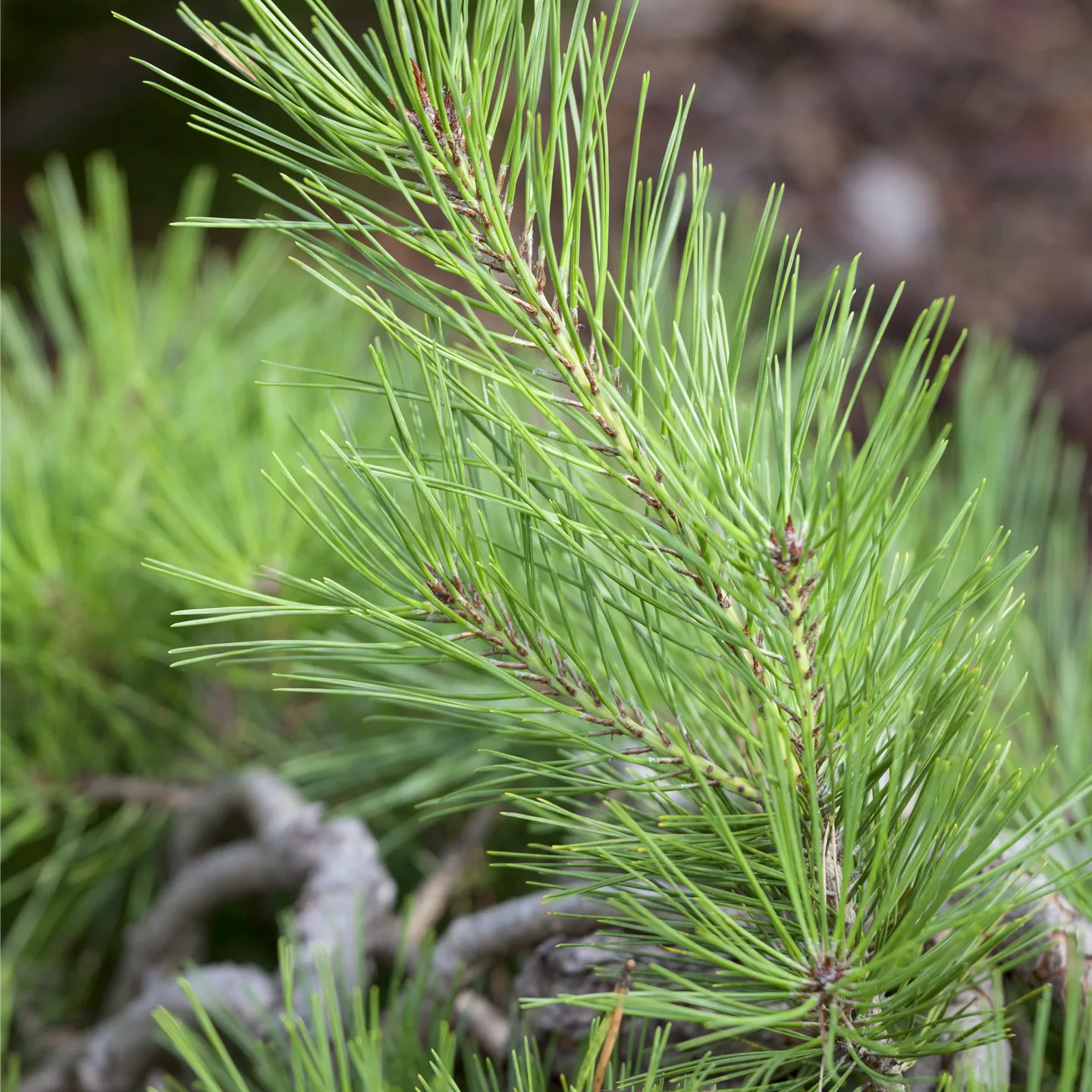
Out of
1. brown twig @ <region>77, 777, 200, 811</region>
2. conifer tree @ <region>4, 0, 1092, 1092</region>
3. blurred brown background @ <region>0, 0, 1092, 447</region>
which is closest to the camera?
conifer tree @ <region>4, 0, 1092, 1092</region>

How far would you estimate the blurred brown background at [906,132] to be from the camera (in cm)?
84

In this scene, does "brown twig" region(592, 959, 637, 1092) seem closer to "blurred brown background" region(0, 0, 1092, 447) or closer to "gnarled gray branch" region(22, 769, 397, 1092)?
"gnarled gray branch" region(22, 769, 397, 1092)

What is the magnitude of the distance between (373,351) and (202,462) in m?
0.24

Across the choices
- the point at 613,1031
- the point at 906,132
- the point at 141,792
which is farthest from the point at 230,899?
the point at 906,132

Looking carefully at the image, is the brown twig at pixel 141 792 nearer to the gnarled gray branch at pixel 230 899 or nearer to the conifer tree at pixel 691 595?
the gnarled gray branch at pixel 230 899

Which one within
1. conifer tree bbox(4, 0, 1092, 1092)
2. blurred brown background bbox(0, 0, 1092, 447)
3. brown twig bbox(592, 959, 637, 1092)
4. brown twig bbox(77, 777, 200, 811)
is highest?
blurred brown background bbox(0, 0, 1092, 447)

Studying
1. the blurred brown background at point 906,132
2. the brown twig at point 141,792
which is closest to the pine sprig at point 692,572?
the brown twig at point 141,792

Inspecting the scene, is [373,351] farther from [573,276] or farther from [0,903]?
[0,903]

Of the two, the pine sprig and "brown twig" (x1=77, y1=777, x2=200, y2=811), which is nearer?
the pine sprig

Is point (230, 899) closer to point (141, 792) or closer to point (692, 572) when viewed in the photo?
point (141, 792)

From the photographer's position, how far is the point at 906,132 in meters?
0.97

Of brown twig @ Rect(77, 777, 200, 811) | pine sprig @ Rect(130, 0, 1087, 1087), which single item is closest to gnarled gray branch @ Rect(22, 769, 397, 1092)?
brown twig @ Rect(77, 777, 200, 811)

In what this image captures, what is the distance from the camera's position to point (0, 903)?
15.1 inches

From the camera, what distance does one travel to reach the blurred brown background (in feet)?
2.75
